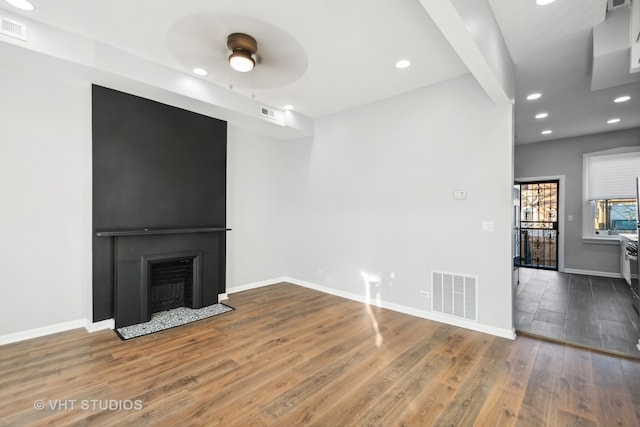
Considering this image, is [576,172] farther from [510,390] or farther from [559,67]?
[510,390]

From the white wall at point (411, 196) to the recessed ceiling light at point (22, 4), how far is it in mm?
3668

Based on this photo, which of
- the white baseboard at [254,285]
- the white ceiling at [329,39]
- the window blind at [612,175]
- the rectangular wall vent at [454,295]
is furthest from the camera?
the window blind at [612,175]

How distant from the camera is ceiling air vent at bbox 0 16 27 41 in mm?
2416

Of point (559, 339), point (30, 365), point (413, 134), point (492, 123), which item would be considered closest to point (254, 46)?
point (413, 134)

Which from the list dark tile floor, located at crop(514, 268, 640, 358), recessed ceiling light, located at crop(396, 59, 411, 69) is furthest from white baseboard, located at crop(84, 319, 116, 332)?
dark tile floor, located at crop(514, 268, 640, 358)

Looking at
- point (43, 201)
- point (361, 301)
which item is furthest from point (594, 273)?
point (43, 201)

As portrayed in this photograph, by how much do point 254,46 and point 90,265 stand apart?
3.07m

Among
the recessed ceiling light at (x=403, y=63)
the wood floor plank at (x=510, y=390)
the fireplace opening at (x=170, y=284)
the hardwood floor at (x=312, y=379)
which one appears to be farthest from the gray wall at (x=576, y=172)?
the fireplace opening at (x=170, y=284)

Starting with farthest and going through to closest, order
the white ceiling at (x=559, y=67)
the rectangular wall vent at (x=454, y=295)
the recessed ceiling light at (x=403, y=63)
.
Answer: the rectangular wall vent at (x=454, y=295) < the recessed ceiling light at (x=403, y=63) < the white ceiling at (x=559, y=67)

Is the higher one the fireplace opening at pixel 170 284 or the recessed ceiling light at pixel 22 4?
the recessed ceiling light at pixel 22 4

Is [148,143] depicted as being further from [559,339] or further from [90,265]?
[559,339]

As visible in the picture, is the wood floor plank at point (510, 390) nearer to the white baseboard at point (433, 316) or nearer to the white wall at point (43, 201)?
the white baseboard at point (433, 316)

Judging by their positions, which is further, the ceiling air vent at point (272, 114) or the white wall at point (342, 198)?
the ceiling air vent at point (272, 114)

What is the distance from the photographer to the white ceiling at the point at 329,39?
244 centimetres
